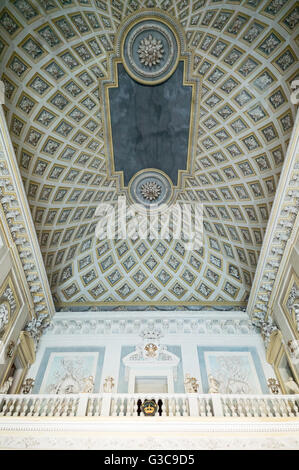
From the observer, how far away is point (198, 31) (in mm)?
11195

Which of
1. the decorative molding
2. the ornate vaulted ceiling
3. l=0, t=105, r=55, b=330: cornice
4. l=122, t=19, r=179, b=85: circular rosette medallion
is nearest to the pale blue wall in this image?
l=0, t=105, r=55, b=330: cornice

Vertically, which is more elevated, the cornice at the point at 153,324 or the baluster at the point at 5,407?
the cornice at the point at 153,324

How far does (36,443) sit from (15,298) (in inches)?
203

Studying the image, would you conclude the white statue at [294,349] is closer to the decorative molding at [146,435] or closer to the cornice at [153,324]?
the decorative molding at [146,435]

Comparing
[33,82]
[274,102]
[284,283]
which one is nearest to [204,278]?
[284,283]

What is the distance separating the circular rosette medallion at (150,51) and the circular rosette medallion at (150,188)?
4172 mm

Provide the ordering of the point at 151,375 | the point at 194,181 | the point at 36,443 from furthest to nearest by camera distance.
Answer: the point at 194,181 → the point at 151,375 → the point at 36,443

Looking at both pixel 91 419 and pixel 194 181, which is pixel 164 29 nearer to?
pixel 194 181

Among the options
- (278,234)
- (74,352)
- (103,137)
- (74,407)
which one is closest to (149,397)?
(74,407)

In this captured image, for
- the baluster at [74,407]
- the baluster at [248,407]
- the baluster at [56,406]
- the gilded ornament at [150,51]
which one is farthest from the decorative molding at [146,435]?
the gilded ornament at [150,51]

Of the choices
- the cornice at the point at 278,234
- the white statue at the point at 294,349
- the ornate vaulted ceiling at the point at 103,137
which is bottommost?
the white statue at the point at 294,349

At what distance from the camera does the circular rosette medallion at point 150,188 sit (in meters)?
14.8

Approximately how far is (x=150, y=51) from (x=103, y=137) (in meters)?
3.83

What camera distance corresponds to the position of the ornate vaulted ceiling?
10.4 meters
